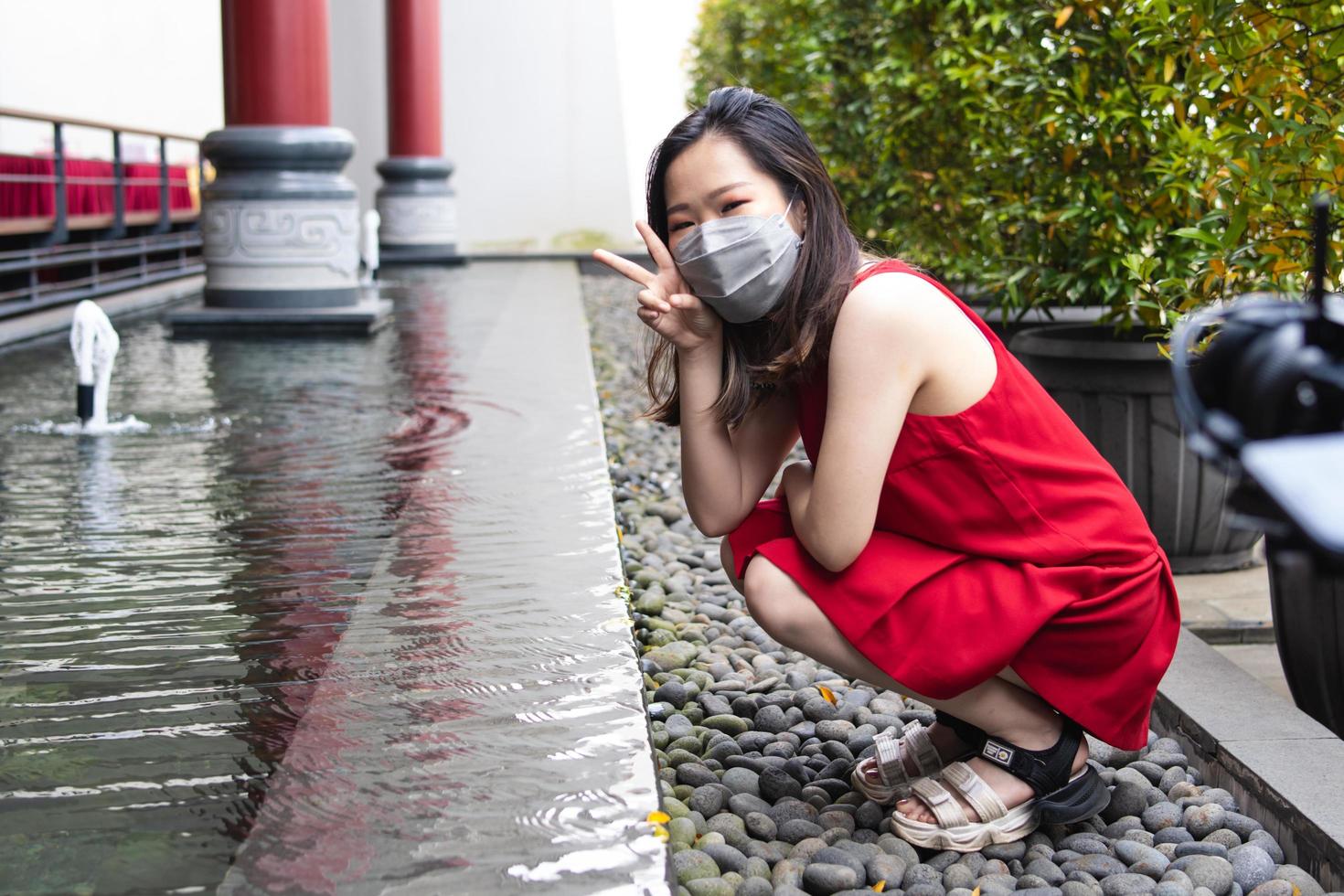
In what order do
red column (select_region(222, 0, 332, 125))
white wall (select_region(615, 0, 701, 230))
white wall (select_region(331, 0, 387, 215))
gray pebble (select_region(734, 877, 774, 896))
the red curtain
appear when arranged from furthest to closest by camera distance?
1. white wall (select_region(615, 0, 701, 230))
2. white wall (select_region(331, 0, 387, 215))
3. the red curtain
4. red column (select_region(222, 0, 332, 125))
5. gray pebble (select_region(734, 877, 774, 896))

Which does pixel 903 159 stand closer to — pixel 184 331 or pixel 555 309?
pixel 555 309

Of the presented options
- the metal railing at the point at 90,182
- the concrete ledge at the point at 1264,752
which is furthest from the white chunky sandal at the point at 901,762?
the metal railing at the point at 90,182

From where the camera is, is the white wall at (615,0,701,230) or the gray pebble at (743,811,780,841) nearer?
the gray pebble at (743,811,780,841)

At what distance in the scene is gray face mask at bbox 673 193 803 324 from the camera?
1.83 m

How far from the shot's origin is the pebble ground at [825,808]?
1811 mm

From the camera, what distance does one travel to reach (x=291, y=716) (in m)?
1.87

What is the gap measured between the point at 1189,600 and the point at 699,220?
2.11m

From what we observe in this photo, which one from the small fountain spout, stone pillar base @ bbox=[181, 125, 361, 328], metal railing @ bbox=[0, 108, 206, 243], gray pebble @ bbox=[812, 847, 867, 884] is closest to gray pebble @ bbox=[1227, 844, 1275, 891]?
gray pebble @ bbox=[812, 847, 867, 884]

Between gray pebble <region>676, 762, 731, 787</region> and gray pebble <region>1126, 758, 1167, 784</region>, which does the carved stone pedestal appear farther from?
gray pebble <region>1126, 758, 1167, 784</region>

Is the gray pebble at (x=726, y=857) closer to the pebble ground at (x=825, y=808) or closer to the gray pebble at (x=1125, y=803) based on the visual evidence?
the pebble ground at (x=825, y=808)

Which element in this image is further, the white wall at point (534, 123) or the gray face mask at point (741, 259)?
the white wall at point (534, 123)

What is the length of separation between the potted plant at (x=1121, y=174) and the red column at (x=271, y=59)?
2776 mm

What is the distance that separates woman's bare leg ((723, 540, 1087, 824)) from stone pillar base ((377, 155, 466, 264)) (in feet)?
34.8

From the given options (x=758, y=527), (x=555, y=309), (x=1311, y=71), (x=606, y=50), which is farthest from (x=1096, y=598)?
(x=606, y=50)
